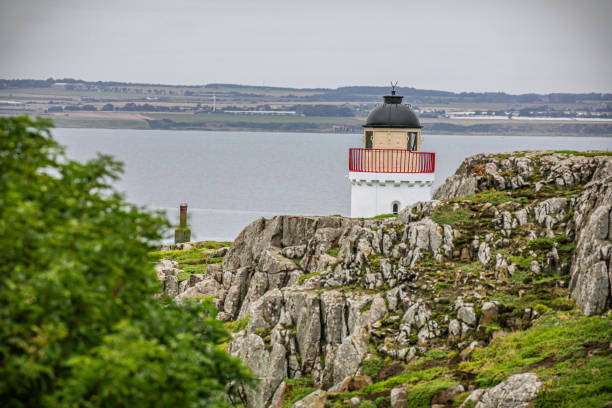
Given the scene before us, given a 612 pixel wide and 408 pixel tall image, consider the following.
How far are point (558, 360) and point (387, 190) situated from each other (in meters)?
24.1

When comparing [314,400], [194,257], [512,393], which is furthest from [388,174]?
[512,393]

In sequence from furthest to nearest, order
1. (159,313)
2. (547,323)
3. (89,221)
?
(547,323) → (159,313) → (89,221)

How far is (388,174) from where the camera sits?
45.6 meters

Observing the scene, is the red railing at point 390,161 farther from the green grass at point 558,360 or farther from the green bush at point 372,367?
the green grass at point 558,360

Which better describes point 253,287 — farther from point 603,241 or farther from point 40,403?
point 40,403

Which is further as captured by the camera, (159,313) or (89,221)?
(159,313)

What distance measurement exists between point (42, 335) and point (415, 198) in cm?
3351

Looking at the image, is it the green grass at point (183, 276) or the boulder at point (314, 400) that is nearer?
the boulder at point (314, 400)

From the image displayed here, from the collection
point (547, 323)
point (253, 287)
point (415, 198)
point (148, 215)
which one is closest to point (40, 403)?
point (148, 215)

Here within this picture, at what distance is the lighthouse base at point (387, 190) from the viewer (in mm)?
45519

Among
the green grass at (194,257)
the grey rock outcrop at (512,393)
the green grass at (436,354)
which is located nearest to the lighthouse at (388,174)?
the green grass at (194,257)

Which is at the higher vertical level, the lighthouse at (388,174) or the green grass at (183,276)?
the lighthouse at (388,174)

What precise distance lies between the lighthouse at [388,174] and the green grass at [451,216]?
1362 cm

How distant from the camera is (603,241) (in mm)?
24844
